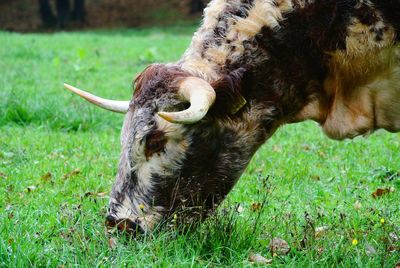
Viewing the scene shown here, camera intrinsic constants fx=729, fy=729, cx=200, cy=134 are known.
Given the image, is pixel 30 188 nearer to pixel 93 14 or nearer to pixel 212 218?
pixel 212 218

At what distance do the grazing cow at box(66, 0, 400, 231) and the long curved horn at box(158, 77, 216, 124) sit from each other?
0.11 meters

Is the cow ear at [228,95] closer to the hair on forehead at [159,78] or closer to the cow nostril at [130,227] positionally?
the hair on forehead at [159,78]

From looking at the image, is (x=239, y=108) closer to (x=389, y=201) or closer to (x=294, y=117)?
(x=294, y=117)

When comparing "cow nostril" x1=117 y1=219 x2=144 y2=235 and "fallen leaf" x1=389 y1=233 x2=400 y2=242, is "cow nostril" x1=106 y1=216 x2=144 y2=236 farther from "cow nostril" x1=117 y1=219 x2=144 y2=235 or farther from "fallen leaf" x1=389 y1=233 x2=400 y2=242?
"fallen leaf" x1=389 y1=233 x2=400 y2=242

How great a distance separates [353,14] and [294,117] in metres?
0.86

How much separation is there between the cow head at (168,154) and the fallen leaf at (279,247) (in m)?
0.55

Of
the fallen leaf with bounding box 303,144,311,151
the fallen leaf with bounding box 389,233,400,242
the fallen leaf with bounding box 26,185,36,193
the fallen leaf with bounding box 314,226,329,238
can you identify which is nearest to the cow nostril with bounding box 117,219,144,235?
the fallen leaf with bounding box 314,226,329,238

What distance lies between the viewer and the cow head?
16.4 feet

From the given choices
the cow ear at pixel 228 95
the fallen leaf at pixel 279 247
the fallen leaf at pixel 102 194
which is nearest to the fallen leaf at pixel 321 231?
the fallen leaf at pixel 279 247

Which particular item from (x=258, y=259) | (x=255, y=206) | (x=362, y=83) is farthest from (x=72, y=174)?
(x=362, y=83)

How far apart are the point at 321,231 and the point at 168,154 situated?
1.38 metres

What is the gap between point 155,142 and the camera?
16.5ft

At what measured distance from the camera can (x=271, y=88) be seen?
515 centimetres

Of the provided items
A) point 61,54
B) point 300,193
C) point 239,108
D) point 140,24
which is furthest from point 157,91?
point 140,24
